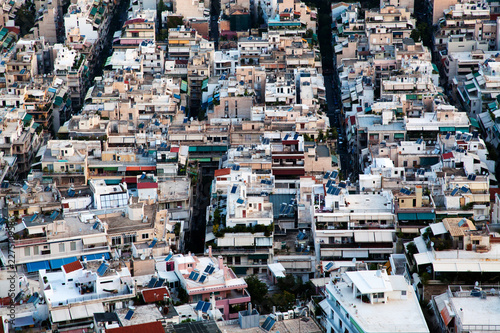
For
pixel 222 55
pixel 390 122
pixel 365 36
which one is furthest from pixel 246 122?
pixel 365 36

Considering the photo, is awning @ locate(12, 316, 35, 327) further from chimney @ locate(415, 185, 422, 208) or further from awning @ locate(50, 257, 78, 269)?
chimney @ locate(415, 185, 422, 208)

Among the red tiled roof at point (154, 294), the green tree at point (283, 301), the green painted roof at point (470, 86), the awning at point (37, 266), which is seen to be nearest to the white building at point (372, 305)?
the green tree at point (283, 301)

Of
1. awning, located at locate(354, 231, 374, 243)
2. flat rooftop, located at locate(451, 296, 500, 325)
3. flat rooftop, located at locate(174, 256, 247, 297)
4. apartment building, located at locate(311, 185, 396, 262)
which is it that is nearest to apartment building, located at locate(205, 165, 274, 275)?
apartment building, located at locate(311, 185, 396, 262)

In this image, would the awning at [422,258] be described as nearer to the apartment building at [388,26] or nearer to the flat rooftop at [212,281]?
the flat rooftop at [212,281]

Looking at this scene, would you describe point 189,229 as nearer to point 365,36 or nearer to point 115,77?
point 115,77

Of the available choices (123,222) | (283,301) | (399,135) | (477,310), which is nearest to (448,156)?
(399,135)

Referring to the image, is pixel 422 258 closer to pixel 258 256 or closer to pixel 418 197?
pixel 418 197
